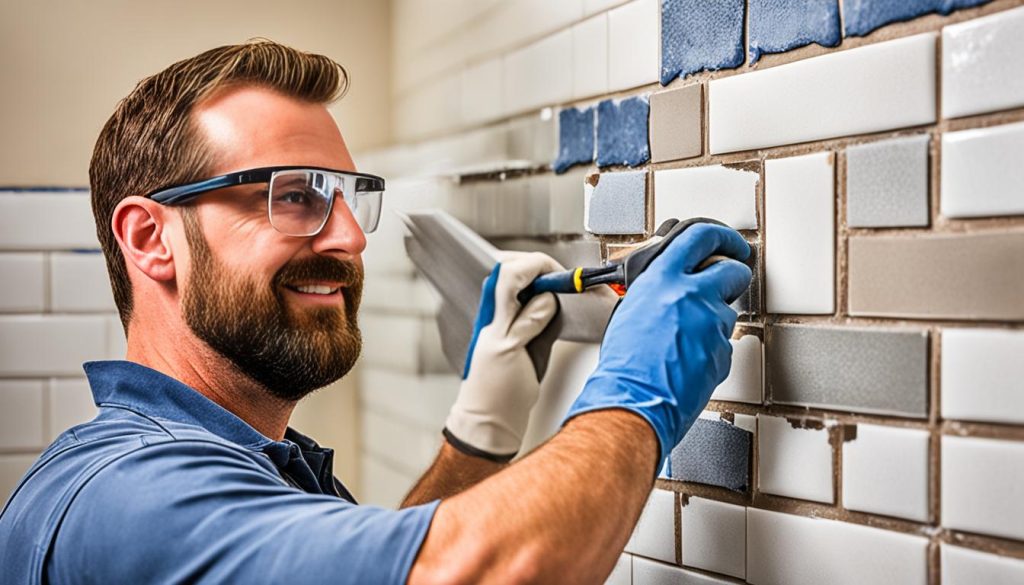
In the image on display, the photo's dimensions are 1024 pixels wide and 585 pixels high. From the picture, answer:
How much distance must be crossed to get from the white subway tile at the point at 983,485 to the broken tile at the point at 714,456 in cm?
33

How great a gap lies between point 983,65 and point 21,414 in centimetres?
272

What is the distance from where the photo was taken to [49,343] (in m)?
2.80

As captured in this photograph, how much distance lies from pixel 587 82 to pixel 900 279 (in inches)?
30.9

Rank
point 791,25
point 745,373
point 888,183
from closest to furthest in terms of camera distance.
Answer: point 888,183 → point 791,25 → point 745,373

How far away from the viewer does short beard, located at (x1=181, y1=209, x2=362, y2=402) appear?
5.20ft

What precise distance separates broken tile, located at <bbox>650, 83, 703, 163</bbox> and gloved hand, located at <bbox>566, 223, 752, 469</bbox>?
224 mm

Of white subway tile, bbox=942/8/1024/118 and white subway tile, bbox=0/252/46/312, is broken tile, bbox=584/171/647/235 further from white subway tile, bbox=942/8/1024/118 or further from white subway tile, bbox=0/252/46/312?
white subway tile, bbox=0/252/46/312

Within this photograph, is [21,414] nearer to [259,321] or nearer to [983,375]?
[259,321]

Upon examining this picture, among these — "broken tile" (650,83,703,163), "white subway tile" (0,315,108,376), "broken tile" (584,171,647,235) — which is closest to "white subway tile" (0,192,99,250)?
"white subway tile" (0,315,108,376)

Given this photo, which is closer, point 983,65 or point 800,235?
point 983,65

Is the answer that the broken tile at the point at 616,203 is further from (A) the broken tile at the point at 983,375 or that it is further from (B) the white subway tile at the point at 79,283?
(B) the white subway tile at the point at 79,283

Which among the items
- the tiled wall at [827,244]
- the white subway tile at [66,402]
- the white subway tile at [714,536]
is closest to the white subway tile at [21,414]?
the white subway tile at [66,402]

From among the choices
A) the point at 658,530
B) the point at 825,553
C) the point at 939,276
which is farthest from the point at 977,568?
the point at 658,530

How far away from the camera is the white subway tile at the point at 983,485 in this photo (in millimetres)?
1121
